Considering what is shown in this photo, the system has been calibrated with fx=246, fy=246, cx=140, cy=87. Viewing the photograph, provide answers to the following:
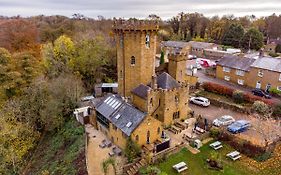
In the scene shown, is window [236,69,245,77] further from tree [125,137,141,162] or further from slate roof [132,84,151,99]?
tree [125,137,141,162]

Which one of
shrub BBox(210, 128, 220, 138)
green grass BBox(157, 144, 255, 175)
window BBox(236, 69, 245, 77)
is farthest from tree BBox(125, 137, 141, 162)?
window BBox(236, 69, 245, 77)

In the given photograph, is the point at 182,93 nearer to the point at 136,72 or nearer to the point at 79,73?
the point at 136,72

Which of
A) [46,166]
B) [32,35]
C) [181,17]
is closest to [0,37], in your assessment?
[32,35]

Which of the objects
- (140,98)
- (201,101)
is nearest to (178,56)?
(201,101)

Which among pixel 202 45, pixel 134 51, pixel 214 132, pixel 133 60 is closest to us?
pixel 214 132

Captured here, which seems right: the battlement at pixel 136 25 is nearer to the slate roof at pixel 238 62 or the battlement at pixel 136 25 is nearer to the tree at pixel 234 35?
the slate roof at pixel 238 62

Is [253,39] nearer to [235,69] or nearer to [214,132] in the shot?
[235,69]
